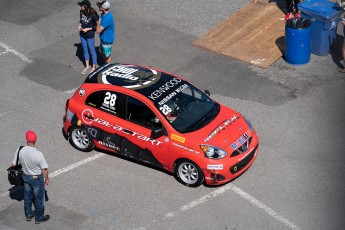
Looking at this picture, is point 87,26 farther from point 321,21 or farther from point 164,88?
point 321,21

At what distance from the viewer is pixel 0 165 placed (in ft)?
44.2

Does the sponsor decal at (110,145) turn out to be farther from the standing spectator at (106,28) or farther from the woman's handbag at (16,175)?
the standing spectator at (106,28)

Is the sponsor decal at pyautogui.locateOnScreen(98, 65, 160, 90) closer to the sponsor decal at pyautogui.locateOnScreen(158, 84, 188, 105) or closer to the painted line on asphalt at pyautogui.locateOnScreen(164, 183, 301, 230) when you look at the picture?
the sponsor decal at pyautogui.locateOnScreen(158, 84, 188, 105)

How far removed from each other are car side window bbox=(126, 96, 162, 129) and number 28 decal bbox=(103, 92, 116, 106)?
341 mm

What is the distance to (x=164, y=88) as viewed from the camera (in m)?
13.0

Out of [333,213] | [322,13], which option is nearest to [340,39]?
[322,13]

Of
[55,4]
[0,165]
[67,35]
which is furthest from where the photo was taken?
[55,4]

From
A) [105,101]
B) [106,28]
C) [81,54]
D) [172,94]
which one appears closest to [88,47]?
[106,28]

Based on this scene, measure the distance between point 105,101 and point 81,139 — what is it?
1.09 m

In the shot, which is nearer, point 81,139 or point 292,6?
A: point 81,139

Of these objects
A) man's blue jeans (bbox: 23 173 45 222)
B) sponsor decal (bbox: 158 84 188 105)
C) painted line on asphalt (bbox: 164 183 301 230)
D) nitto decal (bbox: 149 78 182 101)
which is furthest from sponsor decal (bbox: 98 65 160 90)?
man's blue jeans (bbox: 23 173 45 222)

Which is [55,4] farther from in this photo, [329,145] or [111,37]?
[329,145]

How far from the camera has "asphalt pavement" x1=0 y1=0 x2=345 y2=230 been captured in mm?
11984

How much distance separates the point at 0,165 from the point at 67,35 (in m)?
6.17
